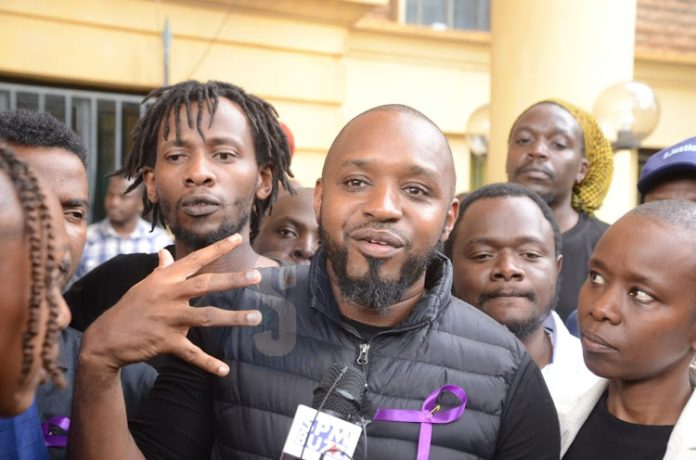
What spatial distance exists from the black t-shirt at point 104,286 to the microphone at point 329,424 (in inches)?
50.2

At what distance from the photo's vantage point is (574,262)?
407cm

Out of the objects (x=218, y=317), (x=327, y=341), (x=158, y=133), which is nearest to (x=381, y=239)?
(x=327, y=341)

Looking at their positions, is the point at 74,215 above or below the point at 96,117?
below

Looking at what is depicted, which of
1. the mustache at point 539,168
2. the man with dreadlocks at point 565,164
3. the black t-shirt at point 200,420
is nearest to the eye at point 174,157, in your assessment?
the black t-shirt at point 200,420

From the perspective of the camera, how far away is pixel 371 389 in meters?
2.01

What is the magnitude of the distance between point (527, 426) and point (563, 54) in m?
5.20

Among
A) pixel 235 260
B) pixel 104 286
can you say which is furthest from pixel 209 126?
pixel 104 286

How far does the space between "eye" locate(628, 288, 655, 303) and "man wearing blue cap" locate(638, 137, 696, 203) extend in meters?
1.02

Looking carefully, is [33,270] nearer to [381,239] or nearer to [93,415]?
[93,415]

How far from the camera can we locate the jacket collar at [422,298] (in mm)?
2090

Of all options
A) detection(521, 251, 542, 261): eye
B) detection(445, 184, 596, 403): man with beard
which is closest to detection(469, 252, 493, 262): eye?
detection(445, 184, 596, 403): man with beard

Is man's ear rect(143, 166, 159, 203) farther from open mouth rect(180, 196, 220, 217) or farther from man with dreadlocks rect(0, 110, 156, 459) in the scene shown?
man with dreadlocks rect(0, 110, 156, 459)

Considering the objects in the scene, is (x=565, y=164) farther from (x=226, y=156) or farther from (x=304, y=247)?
(x=226, y=156)

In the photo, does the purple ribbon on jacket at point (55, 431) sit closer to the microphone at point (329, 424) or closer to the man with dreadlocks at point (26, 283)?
the microphone at point (329, 424)
